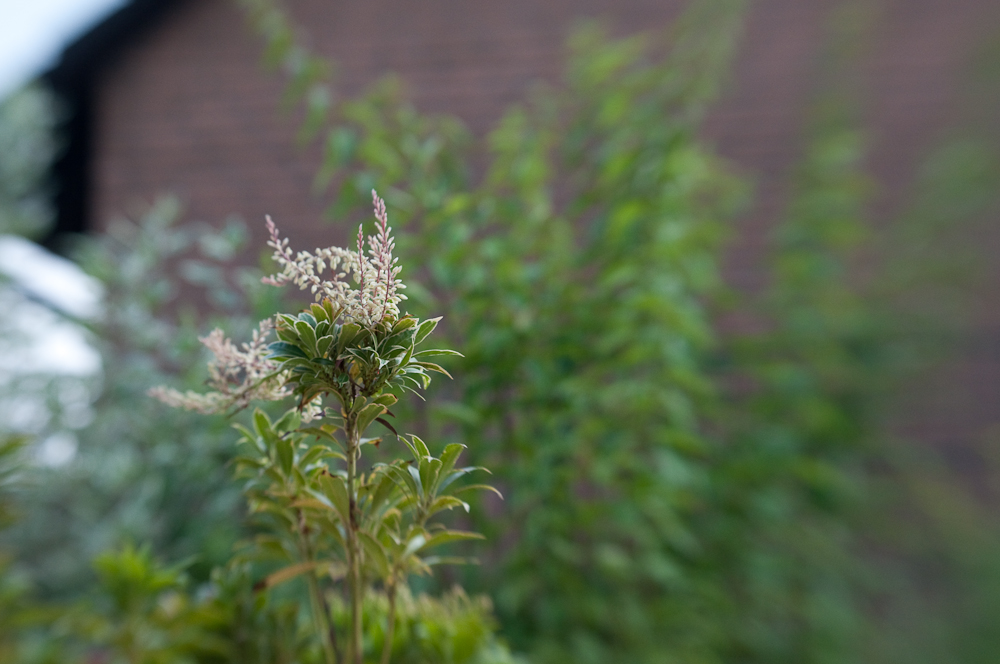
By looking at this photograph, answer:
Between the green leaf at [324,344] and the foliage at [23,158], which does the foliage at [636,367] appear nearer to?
the green leaf at [324,344]

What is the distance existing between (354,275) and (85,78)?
11.7 ft

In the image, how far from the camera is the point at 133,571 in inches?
42.8

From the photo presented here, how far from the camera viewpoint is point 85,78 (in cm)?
343

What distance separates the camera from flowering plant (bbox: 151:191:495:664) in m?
0.65

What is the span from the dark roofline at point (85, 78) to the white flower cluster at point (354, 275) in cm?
342

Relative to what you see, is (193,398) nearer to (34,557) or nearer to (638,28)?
(34,557)

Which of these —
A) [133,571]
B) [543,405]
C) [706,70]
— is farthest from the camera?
[706,70]

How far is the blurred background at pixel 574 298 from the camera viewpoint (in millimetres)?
1549

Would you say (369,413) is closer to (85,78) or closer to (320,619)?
(320,619)

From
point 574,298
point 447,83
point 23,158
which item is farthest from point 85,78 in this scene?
point 574,298

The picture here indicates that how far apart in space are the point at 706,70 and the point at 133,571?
5.81 feet

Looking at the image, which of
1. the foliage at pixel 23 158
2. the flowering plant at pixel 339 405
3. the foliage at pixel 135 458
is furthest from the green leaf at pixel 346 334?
the foliage at pixel 23 158

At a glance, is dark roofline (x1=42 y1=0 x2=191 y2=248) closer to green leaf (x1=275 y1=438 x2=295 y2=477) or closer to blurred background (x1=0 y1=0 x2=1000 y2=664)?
blurred background (x1=0 y1=0 x2=1000 y2=664)

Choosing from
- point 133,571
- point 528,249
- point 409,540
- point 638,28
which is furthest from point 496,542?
point 638,28
